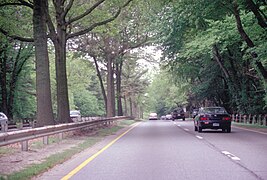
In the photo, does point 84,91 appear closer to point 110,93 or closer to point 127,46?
point 110,93

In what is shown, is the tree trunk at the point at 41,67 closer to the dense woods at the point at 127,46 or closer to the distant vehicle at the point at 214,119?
the dense woods at the point at 127,46

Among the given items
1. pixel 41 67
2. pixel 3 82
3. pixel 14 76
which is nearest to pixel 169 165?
pixel 41 67

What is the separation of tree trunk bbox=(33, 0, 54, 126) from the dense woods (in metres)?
0.05

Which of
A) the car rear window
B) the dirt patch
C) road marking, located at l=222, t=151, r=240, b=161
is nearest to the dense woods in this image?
the car rear window

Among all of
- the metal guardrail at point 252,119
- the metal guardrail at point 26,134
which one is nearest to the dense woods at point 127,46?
the metal guardrail at point 252,119

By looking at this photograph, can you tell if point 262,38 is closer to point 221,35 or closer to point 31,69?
point 221,35

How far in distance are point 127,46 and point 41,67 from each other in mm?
23946

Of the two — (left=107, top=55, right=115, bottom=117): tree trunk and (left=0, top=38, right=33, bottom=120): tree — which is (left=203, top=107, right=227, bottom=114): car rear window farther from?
(left=0, top=38, right=33, bottom=120): tree

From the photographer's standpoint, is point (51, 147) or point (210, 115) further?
point (210, 115)

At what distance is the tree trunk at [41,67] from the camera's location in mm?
19422

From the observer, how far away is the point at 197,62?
47.0 m

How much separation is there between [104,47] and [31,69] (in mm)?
12129

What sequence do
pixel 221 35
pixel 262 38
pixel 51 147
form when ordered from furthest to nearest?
pixel 221 35
pixel 262 38
pixel 51 147

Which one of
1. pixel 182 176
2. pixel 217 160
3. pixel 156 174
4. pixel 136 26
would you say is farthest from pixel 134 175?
pixel 136 26
